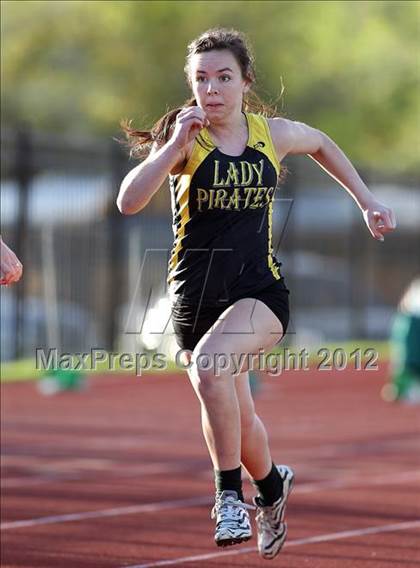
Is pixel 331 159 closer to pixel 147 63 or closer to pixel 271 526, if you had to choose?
pixel 271 526

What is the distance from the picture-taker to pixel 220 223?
20.5ft

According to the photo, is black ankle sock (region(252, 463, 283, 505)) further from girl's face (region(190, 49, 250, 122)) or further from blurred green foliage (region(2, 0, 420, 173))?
blurred green foliage (region(2, 0, 420, 173))

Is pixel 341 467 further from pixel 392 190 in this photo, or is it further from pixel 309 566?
pixel 392 190

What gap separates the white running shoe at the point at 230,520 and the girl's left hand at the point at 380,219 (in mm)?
1352

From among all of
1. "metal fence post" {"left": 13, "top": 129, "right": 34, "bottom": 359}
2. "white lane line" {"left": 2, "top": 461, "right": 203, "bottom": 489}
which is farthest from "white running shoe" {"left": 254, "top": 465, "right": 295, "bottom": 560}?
"metal fence post" {"left": 13, "top": 129, "right": 34, "bottom": 359}

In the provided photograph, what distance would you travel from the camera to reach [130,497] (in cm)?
977

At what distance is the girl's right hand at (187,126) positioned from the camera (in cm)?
590

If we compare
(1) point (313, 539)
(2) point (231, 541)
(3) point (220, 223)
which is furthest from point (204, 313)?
(1) point (313, 539)

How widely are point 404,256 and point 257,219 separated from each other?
28.1 metres

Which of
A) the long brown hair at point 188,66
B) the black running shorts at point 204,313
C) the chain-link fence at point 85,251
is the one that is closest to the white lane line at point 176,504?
the black running shorts at point 204,313

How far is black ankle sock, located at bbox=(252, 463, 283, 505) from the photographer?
6.84 m

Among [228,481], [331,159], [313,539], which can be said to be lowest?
[313,539]

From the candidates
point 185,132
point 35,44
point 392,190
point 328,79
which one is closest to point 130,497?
point 185,132

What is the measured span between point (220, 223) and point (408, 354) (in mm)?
11742
